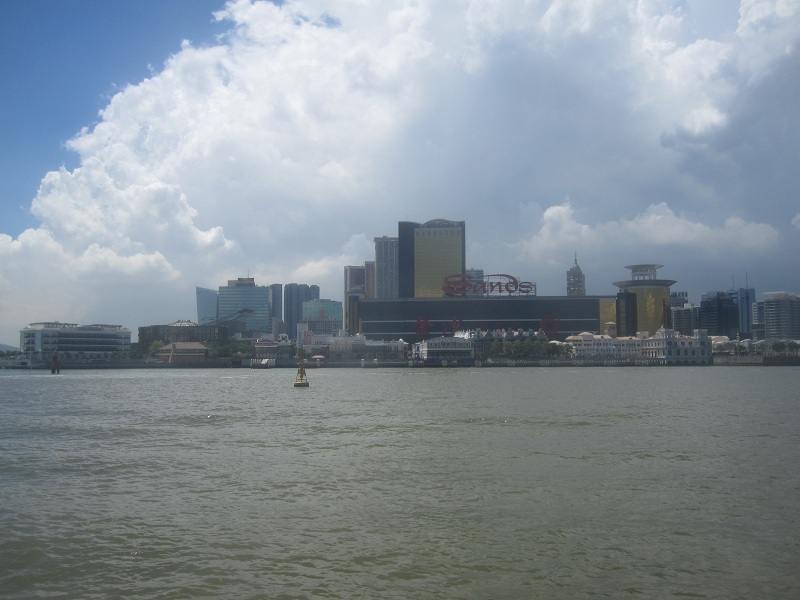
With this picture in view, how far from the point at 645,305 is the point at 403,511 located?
6305 inches

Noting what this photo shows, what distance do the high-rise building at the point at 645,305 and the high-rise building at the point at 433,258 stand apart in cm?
3676

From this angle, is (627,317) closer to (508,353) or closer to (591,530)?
(508,353)

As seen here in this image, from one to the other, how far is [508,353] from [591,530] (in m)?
128

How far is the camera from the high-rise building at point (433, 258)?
175m

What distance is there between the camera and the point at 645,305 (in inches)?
6486

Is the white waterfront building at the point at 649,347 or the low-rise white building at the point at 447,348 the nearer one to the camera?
the white waterfront building at the point at 649,347

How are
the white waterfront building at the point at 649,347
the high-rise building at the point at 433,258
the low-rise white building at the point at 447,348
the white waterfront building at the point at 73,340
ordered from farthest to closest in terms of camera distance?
the high-rise building at the point at 433,258
the white waterfront building at the point at 73,340
the low-rise white building at the point at 447,348
the white waterfront building at the point at 649,347

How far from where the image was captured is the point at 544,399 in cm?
4191

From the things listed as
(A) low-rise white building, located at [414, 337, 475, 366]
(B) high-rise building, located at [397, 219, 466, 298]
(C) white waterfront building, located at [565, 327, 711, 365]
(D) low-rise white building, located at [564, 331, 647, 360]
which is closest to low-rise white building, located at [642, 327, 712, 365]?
(C) white waterfront building, located at [565, 327, 711, 365]

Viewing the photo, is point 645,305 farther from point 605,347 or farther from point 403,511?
point 403,511

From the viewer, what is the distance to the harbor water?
10.1 m

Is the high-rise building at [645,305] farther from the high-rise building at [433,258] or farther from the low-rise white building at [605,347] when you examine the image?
the high-rise building at [433,258]

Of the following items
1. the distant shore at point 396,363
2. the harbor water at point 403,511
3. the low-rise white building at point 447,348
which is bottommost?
the distant shore at point 396,363

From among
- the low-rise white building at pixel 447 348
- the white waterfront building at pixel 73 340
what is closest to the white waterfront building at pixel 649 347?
the low-rise white building at pixel 447 348
